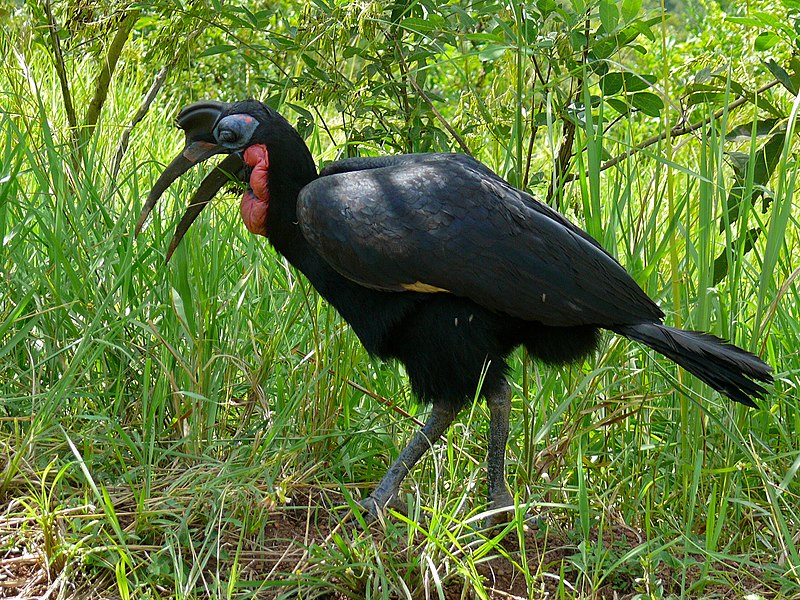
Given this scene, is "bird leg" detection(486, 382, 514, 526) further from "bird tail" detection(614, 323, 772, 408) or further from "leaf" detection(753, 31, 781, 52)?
"leaf" detection(753, 31, 781, 52)

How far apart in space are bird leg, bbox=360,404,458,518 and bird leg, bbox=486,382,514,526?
10 centimetres

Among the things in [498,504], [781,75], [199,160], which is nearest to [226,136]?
[199,160]

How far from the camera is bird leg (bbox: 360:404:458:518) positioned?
7.98ft

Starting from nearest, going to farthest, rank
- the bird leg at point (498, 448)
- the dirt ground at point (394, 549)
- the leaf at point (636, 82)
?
1. the dirt ground at point (394, 549)
2. the bird leg at point (498, 448)
3. the leaf at point (636, 82)

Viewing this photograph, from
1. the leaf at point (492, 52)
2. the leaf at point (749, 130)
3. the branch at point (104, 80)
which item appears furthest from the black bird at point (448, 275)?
the branch at point (104, 80)

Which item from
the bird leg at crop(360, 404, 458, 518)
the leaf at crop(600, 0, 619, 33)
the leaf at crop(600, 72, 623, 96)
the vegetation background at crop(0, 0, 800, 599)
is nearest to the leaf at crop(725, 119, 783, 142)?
the vegetation background at crop(0, 0, 800, 599)

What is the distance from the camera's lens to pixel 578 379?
262 centimetres

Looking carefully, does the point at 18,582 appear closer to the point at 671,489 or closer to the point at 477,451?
the point at 477,451

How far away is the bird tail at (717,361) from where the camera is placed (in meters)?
2.15

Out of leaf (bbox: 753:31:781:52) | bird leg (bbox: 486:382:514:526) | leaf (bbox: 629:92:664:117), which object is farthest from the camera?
leaf (bbox: 629:92:664:117)

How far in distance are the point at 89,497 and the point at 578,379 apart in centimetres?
127

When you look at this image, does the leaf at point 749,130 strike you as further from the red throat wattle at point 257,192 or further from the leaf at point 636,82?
the red throat wattle at point 257,192

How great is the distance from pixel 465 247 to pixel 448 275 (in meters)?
0.08

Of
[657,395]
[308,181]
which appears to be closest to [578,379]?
[657,395]
